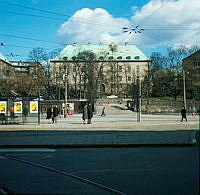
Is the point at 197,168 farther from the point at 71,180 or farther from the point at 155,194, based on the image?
the point at 71,180

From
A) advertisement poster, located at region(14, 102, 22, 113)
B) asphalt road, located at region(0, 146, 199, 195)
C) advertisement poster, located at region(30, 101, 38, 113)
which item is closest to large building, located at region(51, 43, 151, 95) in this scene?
advertisement poster, located at region(30, 101, 38, 113)

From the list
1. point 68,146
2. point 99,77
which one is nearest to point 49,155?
point 68,146

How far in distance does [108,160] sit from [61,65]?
55.7 metres

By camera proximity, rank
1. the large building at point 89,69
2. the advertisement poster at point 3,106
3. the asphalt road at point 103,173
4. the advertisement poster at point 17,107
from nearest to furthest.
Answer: the asphalt road at point 103,173 → the advertisement poster at point 3,106 → the advertisement poster at point 17,107 → the large building at point 89,69

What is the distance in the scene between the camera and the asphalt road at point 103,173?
4.81 m

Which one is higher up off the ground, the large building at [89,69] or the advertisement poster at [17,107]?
the large building at [89,69]

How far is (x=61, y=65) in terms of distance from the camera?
61.8 m

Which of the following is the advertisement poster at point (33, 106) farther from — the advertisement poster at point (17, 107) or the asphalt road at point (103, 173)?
the asphalt road at point (103, 173)

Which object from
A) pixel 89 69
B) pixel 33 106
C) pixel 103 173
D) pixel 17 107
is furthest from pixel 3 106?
pixel 89 69

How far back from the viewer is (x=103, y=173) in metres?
6.31

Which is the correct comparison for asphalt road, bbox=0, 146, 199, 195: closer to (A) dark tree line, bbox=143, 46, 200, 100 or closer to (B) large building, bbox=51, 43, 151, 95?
(B) large building, bbox=51, 43, 151, 95

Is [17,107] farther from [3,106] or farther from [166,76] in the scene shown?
[166,76]

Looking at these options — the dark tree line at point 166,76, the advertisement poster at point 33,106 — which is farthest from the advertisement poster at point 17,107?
the dark tree line at point 166,76

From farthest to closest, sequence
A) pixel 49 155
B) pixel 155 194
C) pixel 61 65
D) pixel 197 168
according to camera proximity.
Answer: pixel 61 65, pixel 49 155, pixel 155 194, pixel 197 168
